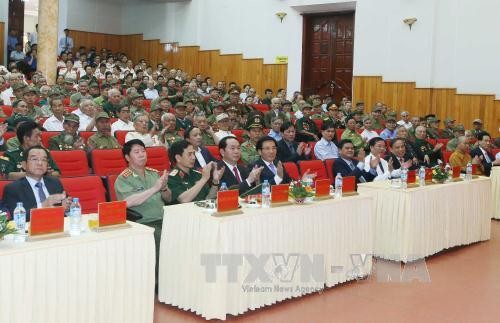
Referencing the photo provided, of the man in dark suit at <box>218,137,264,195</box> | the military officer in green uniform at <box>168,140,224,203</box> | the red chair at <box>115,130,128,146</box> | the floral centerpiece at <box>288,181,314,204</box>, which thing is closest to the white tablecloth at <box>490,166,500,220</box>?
the man in dark suit at <box>218,137,264,195</box>

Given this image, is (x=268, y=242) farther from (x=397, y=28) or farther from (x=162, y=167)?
(x=397, y=28)

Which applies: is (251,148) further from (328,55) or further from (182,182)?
(328,55)

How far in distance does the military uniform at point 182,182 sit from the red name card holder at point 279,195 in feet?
2.28

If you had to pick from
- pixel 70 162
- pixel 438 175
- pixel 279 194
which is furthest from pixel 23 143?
pixel 438 175

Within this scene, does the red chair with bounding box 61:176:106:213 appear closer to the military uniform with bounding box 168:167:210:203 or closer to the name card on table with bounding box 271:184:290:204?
the military uniform with bounding box 168:167:210:203

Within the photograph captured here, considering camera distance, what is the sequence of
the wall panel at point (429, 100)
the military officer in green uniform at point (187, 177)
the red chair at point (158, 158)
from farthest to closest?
the wall panel at point (429, 100) → the red chair at point (158, 158) → the military officer in green uniform at point (187, 177)

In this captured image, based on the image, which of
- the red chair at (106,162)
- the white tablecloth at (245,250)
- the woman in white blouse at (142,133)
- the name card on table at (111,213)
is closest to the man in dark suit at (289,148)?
the woman in white blouse at (142,133)

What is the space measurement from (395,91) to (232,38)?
17.0 feet

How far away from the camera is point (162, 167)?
5.90 meters

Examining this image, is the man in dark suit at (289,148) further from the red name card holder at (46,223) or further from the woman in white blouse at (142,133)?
the red name card holder at (46,223)

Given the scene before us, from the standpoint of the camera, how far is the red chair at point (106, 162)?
209 inches

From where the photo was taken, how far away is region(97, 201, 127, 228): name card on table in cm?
308

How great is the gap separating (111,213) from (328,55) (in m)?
11.7

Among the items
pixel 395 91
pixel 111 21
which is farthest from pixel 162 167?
pixel 111 21
